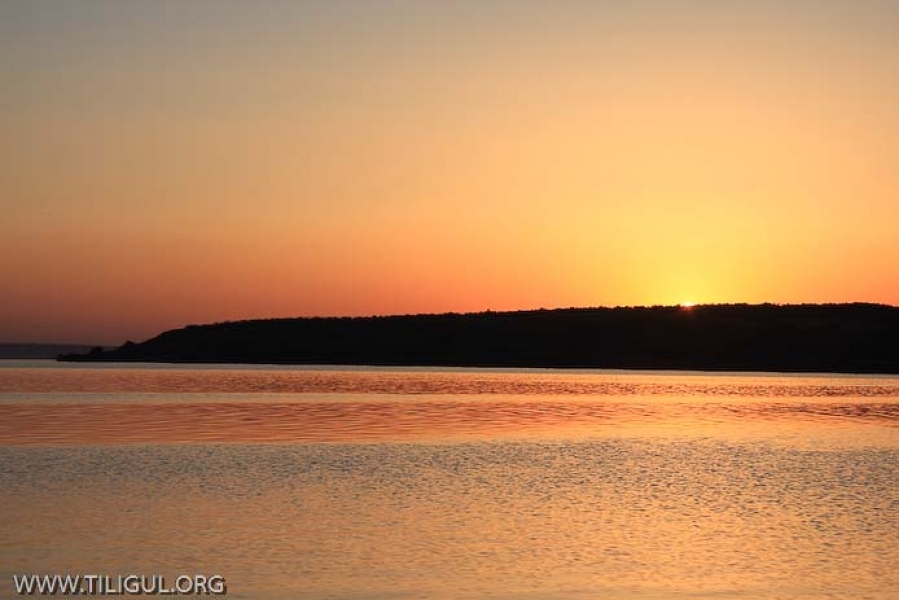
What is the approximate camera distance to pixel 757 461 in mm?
31734

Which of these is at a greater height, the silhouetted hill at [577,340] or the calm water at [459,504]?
the silhouetted hill at [577,340]

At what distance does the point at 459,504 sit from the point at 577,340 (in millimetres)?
138686

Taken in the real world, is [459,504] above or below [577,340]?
below

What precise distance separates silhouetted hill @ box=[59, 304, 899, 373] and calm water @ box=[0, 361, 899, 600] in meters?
100

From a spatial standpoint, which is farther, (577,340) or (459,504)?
(577,340)

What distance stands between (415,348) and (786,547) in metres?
149

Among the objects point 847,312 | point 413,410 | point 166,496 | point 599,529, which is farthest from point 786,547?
point 847,312

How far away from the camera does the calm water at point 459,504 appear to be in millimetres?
16312

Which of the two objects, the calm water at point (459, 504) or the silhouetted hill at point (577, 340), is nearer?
the calm water at point (459, 504)

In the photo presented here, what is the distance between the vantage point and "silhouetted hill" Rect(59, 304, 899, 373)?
472 ft

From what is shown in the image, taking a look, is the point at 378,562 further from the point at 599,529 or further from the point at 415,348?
the point at 415,348

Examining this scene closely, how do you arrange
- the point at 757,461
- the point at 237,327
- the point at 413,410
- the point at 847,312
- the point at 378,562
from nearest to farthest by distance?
the point at 378,562 → the point at 757,461 → the point at 413,410 → the point at 847,312 → the point at 237,327

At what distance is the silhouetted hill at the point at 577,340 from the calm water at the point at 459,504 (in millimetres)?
100062

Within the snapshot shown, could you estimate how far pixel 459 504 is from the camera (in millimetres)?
23062
